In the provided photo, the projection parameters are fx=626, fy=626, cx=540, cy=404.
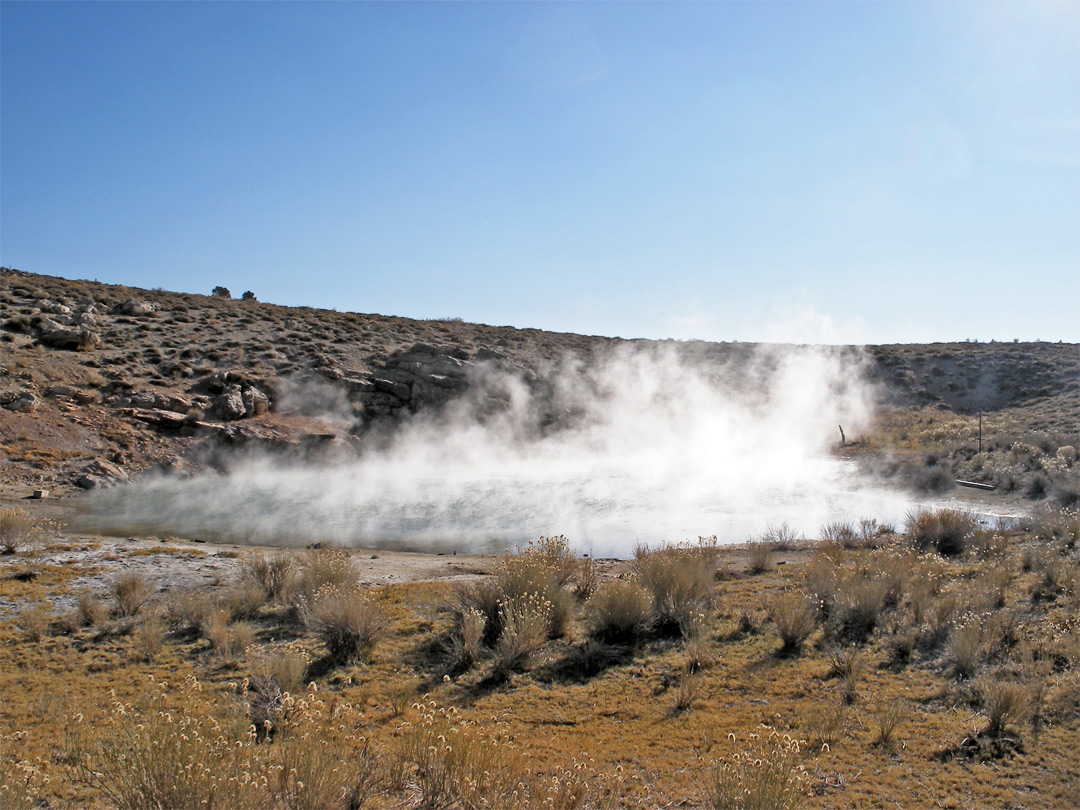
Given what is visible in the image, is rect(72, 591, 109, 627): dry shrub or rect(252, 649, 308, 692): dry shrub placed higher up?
rect(252, 649, 308, 692): dry shrub

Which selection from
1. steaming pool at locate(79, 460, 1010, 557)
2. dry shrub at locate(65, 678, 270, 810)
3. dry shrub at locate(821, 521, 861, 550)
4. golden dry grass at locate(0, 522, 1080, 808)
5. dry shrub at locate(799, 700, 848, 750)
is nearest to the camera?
dry shrub at locate(65, 678, 270, 810)

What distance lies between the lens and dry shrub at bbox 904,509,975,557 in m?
11.1

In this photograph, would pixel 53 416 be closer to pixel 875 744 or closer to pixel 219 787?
pixel 219 787

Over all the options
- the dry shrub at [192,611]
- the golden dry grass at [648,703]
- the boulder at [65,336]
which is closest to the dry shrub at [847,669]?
the golden dry grass at [648,703]

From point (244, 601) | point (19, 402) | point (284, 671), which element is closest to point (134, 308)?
point (19, 402)

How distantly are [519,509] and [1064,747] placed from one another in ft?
43.1

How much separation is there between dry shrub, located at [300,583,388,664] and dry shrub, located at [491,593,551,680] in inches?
53.3

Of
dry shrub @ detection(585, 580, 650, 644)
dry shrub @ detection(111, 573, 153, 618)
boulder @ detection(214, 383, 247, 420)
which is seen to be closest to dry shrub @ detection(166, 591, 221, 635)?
dry shrub @ detection(111, 573, 153, 618)

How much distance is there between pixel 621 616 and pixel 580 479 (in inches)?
559

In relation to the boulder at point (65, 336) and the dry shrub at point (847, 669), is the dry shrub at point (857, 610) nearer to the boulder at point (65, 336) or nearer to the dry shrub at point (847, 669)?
the dry shrub at point (847, 669)

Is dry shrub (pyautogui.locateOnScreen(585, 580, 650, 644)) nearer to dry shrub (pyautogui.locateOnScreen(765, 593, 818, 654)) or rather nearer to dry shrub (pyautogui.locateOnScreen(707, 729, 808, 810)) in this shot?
dry shrub (pyautogui.locateOnScreen(765, 593, 818, 654))

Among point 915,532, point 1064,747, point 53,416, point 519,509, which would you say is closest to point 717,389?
point 519,509

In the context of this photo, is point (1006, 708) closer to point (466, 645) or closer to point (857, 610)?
point (857, 610)

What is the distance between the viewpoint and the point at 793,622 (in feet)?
22.2
